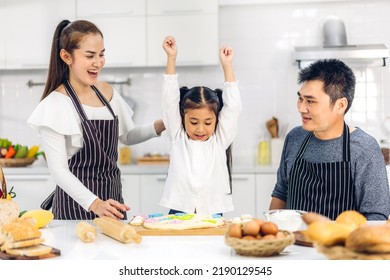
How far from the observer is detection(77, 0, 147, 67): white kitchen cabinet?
13.6ft

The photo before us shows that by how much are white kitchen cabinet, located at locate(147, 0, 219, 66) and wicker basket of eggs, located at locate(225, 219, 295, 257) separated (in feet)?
9.14

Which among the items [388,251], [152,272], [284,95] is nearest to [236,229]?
[152,272]

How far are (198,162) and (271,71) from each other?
2186mm

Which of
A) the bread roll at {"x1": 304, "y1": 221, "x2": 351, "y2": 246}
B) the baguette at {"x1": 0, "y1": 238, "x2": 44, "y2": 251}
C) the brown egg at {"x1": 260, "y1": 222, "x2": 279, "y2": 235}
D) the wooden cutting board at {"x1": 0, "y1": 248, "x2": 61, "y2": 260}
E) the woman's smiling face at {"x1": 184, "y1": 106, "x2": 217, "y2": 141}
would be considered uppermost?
the woman's smiling face at {"x1": 184, "y1": 106, "x2": 217, "y2": 141}

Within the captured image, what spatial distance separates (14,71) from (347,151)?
3103mm

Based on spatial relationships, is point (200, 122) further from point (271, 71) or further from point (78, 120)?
point (271, 71)

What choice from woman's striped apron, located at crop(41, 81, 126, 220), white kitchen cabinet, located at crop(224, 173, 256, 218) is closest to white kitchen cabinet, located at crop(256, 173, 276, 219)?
white kitchen cabinet, located at crop(224, 173, 256, 218)

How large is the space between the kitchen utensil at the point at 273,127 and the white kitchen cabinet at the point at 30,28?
1.56m

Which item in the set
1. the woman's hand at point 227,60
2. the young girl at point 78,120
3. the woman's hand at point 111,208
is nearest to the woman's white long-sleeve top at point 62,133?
the young girl at point 78,120

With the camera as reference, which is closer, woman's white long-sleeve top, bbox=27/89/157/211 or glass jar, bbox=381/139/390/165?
woman's white long-sleeve top, bbox=27/89/157/211

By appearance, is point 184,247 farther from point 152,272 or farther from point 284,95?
point 284,95

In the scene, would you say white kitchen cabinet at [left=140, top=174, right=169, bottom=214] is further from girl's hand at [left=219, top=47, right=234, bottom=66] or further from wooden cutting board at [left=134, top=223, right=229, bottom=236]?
wooden cutting board at [left=134, top=223, right=229, bottom=236]

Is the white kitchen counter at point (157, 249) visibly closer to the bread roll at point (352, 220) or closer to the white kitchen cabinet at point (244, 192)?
the bread roll at point (352, 220)

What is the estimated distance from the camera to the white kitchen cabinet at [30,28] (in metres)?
4.22
